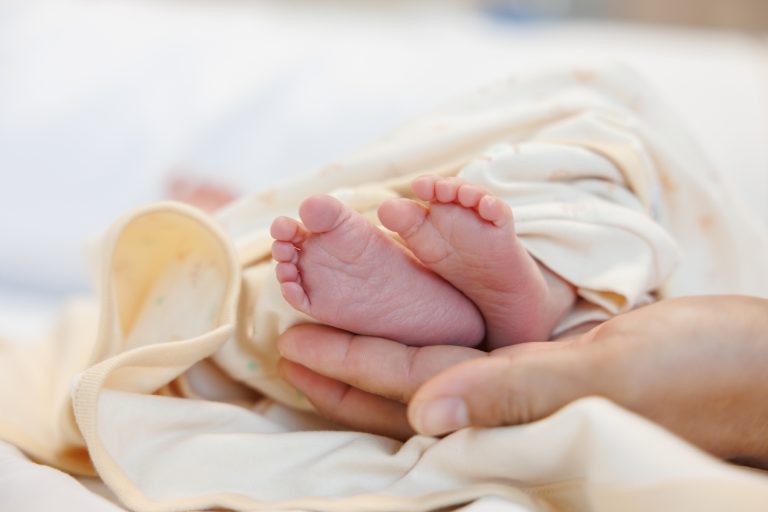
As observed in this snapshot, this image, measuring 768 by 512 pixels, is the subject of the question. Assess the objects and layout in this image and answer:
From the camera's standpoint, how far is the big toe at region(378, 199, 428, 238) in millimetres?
558

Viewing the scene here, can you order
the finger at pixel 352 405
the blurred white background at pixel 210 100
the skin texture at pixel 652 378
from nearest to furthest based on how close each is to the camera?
the skin texture at pixel 652 378, the finger at pixel 352 405, the blurred white background at pixel 210 100

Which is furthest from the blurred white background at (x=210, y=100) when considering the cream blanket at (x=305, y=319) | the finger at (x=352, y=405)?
the finger at (x=352, y=405)

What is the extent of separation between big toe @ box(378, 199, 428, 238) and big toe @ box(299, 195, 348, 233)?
0.03 m

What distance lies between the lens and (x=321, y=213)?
537mm

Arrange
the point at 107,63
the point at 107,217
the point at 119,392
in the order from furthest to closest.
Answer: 1. the point at 107,63
2. the point at 107,217
3. the point at 119,392

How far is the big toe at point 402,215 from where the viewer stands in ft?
1.83

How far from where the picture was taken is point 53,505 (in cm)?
54

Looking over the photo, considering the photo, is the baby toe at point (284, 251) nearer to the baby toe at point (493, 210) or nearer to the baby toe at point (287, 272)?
the baby toe at point (287, 272)

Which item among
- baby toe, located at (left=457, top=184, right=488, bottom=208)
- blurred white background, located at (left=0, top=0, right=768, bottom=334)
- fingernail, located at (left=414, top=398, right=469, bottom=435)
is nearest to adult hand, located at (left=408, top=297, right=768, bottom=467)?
fingernail, located at (left=414, top=398, right=469, bottom=435)

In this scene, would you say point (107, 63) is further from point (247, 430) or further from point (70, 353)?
point (247, 430)

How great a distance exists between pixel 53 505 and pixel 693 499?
404 millimetres

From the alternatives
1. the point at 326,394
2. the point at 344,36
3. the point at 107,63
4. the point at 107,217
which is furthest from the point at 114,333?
the point at 344,36

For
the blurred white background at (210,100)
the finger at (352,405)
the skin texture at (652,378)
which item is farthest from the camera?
the blurred white background at (210,100)

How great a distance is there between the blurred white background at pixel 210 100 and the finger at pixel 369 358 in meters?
0.57
